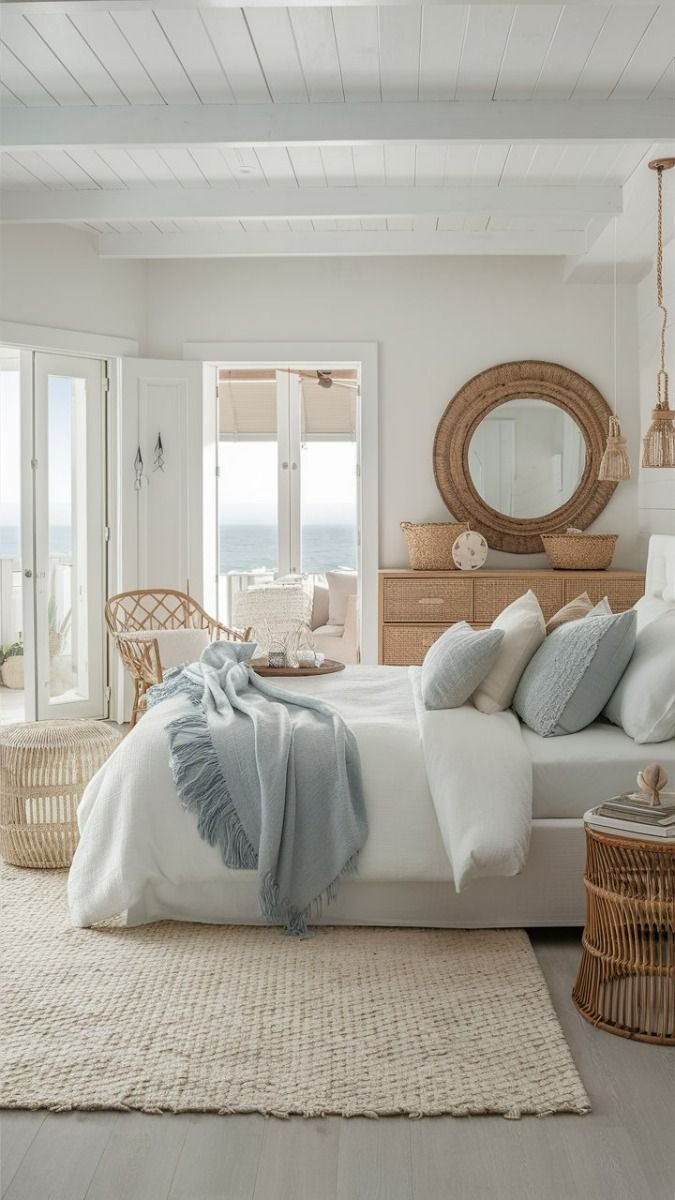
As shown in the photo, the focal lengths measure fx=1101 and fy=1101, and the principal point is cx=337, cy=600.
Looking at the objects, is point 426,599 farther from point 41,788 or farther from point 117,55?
point 117,55

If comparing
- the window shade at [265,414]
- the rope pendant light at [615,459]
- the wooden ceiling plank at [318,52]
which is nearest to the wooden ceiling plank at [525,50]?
the wooden ceiling plank at [318,52]

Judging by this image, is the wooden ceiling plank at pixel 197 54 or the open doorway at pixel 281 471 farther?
the open doorway at pixel 281 471

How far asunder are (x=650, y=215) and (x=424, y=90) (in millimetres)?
1557

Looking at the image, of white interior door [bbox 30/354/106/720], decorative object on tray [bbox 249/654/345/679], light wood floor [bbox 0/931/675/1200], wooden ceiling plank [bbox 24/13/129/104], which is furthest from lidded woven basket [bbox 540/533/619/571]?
light wood floor [bbox 0/931/675/1200]

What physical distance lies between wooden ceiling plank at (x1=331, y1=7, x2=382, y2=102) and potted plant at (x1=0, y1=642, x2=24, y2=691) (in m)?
4.63

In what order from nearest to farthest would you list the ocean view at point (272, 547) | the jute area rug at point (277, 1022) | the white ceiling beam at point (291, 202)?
1. the jute area rug at point (277, 1022)
2. the white ceiling beam at point (291, 202)
3. the ocean view at point (272, 547)

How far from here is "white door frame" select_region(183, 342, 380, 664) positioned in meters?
6.64

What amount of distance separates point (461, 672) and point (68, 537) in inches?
138

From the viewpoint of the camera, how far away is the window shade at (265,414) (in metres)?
7.72

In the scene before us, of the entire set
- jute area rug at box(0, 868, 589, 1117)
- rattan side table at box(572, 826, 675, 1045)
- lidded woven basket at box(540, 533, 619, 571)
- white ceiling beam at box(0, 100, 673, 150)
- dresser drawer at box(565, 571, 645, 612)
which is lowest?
jute area rug at box(0, 868, 589, 1117)

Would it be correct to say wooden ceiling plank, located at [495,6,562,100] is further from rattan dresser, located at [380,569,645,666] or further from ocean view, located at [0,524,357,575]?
ocean view, located at [0,524,357,575]

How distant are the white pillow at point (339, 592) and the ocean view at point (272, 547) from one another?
6.8 inches

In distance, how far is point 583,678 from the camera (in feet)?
11.1

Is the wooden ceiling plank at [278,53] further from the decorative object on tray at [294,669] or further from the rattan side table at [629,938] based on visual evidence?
the rattan side table at [629,938]
